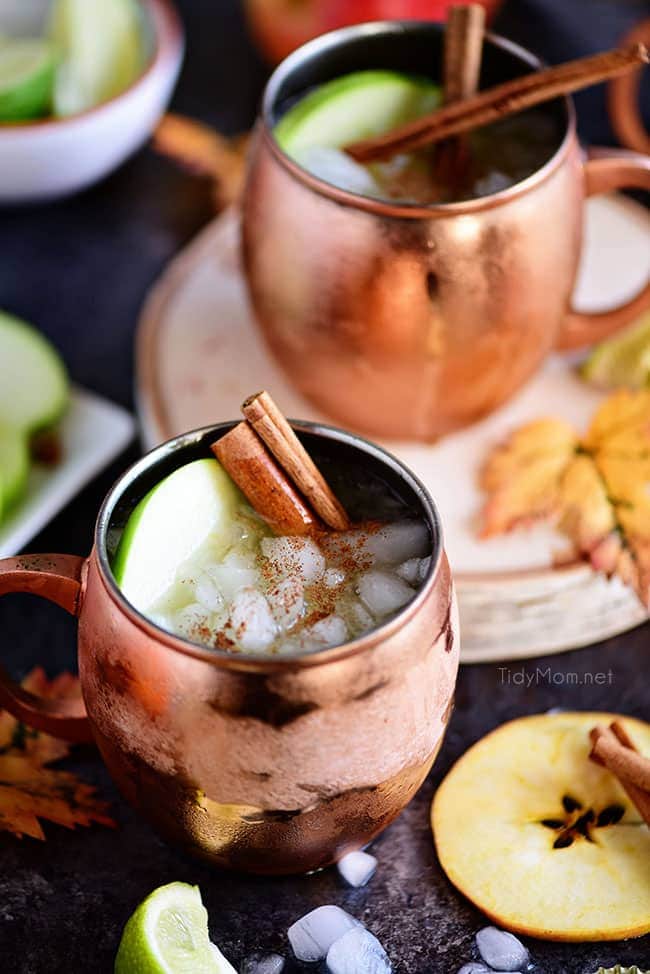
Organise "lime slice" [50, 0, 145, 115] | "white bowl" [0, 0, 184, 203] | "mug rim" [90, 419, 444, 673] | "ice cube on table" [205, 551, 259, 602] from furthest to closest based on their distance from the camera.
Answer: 1. "lime slice" [50, 0, 145, 115]
2. "white bowl" [0, 0, 184, 203]
3. "ice cube on table" [205, 551, 259, 602]
4. "mug rim" [90, 419, 444, 673]

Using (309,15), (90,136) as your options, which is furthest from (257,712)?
(309,15)

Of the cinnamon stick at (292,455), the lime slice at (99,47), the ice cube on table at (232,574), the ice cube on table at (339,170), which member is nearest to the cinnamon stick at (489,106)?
the ice cube on table at (339,170)

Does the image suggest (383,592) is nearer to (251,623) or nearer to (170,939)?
(251,623)

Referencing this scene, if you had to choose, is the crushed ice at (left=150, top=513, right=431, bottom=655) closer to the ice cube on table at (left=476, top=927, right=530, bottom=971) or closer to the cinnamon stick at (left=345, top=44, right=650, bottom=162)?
the ice cube on table at (left=476, top=927, right=530, bottom=971)

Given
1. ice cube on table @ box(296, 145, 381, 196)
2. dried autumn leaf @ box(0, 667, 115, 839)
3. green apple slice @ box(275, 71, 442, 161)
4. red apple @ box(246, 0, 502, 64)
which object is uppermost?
green apple slice @ box(275, 71, 442, 161)

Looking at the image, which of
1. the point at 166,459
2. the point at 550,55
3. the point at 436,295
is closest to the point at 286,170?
the point at 436,295

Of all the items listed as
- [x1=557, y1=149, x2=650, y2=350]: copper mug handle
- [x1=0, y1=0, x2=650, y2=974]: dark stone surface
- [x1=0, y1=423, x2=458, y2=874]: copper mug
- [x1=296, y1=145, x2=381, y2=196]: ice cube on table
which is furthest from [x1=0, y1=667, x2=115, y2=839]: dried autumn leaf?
[x1=557, y1=149, x2=650, y2=350]: copper mug handle

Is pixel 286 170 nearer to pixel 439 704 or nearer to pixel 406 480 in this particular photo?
pixel 406 480
